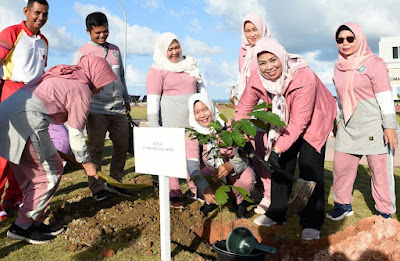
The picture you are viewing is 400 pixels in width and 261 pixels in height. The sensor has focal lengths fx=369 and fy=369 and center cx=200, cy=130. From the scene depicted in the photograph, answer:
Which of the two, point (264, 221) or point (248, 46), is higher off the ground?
point (248, 46)

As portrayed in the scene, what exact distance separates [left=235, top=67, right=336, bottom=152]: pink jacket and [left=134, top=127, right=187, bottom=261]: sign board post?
0.93 meters

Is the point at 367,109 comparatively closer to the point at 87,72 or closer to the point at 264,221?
the point at 264,221

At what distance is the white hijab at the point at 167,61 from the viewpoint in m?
3.88

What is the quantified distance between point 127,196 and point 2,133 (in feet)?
6.19

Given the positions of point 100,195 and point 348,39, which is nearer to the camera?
point 348,39

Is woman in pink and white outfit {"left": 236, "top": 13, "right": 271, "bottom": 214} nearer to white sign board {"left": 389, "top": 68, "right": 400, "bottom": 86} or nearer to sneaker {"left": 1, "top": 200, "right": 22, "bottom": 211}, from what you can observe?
sneaker {"left": 1, "top": 200, "right": 22, "bottom": 211}

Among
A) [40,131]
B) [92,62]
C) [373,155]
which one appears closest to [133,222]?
[40,131]

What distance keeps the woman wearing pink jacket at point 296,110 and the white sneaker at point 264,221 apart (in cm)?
41

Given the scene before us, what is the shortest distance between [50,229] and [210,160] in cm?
165

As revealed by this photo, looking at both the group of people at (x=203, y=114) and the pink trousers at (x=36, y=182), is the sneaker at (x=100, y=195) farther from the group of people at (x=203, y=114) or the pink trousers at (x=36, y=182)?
the pink trousers at (x=36, y=182)

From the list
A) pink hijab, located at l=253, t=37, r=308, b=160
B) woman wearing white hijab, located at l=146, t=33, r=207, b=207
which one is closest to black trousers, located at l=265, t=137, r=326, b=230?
pink hijab, located at l=253, t=37, r=308, b=160

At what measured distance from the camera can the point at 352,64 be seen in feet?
11.3

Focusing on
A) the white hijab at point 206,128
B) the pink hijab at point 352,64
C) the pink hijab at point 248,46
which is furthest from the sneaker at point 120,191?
the pink hijab at point 352,64

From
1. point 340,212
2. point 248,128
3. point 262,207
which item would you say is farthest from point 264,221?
point 248,128
